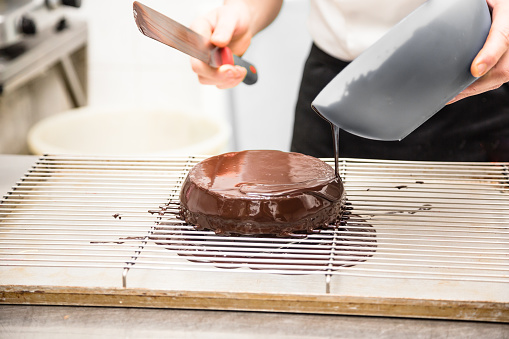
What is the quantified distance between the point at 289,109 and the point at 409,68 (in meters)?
2.12

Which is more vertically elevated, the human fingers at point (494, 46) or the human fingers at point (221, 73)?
the human fingers at point (494, 46)

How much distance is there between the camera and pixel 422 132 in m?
1.73

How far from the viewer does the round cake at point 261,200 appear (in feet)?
3.64

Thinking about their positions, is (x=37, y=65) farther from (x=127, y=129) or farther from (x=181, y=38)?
(x=181, y=38)

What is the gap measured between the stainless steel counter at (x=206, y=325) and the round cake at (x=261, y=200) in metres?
0.19

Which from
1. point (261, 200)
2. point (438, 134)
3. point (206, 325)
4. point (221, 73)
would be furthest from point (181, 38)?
point (438, 134)

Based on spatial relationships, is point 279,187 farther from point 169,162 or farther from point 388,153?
point 388,153

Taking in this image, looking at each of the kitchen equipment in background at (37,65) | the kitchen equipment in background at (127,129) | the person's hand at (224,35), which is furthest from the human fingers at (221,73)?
the kitchen equipment in background at (37,65)

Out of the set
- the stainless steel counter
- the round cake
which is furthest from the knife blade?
the stainless steel counter

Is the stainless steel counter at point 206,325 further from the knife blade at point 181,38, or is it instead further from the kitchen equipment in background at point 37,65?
the kitchen equipment in background at point 37,65

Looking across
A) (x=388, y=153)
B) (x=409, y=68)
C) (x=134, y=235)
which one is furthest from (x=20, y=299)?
(x=388, y=153)

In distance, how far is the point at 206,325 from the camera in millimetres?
960

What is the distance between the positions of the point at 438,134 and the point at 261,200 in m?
0.82

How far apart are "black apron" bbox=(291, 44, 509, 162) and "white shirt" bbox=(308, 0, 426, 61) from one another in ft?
0.18
